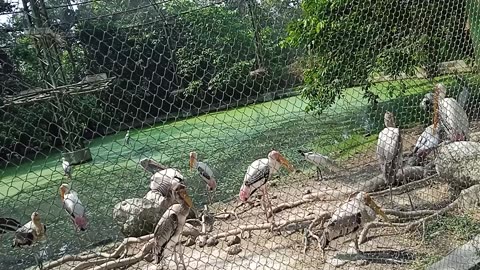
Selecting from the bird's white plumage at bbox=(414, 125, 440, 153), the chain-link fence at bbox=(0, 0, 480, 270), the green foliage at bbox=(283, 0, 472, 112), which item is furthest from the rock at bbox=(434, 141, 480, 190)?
the green foliage at bbox=(283, 0, 472, 112)

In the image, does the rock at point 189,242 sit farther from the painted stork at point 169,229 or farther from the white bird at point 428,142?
the white bird at point 428,142

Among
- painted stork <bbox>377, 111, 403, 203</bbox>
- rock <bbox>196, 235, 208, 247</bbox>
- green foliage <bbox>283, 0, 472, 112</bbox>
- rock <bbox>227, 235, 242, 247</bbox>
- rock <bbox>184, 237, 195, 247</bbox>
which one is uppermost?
green foliage <bbox>283, 0, 472, 112</bbox>

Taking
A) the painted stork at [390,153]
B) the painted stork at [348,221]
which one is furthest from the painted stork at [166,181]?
the painted stork at [390,153]

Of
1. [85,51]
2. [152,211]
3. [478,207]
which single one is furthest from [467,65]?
[85,51]

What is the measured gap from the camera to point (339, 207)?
2.95 meters

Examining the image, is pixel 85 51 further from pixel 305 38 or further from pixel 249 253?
pixel 249 253

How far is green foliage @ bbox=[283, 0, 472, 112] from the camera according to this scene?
3707 millimetres

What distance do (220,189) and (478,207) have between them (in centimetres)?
294

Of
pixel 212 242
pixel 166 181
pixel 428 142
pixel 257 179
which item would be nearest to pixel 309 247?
pixel 212 242

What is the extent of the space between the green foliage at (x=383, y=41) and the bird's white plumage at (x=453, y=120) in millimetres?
483

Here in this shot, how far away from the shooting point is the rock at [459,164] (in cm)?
320

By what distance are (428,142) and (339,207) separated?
56.7 inches

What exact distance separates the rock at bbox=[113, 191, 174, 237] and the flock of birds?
3.2 inches

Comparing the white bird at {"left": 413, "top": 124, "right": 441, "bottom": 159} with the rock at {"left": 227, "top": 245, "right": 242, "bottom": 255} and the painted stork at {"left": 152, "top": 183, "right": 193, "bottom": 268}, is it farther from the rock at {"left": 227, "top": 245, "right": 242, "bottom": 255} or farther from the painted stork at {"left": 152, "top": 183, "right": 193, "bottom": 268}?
the painted stork at {"left": 152, "top": 183, "right": 193, "bottom": 268}
